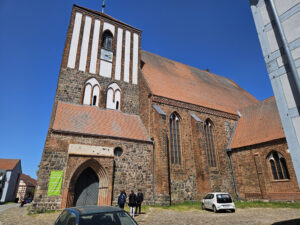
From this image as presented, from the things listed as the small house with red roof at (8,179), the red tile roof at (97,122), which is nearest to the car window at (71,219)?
the red tile roof at (97,122)

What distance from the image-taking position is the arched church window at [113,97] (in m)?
16.4

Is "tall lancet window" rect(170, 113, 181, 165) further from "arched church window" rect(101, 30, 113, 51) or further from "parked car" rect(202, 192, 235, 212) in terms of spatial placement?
"arched church window" rect(101, 30, 113, 51)

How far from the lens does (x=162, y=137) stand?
46.3ft

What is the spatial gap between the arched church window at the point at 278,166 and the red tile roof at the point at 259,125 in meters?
1.29

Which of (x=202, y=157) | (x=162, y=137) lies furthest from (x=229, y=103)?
(x=162, y=137)

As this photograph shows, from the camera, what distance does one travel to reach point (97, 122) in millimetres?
13766

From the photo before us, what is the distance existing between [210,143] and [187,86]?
6391mm

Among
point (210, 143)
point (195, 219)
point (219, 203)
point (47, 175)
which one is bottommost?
point (195, 219)

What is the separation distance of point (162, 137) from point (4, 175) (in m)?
30.8

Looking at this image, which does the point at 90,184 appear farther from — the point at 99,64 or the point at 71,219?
the point at 99,64

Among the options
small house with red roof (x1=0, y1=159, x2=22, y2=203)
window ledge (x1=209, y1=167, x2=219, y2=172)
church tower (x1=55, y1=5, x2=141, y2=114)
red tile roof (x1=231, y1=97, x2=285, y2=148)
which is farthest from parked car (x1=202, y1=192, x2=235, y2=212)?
small house with red roof (x1=0, y1=159, x2=22, y2=203)

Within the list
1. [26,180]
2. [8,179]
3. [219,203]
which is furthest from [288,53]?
[26,180]

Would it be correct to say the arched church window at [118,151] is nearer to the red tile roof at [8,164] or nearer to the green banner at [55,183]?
the green banner at [55,183]

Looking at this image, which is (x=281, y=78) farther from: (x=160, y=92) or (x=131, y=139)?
(x=160, y=92)
